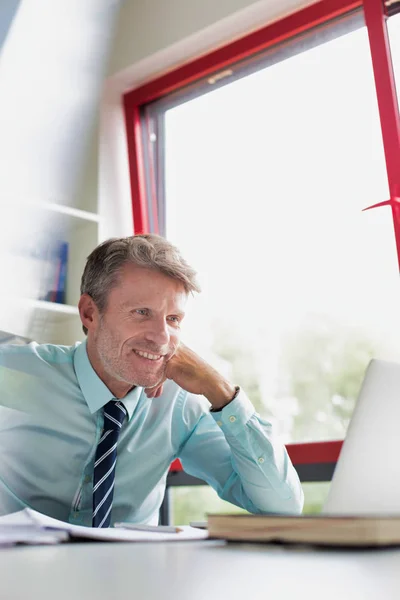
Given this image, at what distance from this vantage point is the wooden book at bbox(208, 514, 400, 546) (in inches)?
22.2

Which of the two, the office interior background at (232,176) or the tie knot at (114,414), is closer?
the tie knot at (114,414)

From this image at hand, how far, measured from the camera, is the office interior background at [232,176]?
260 cm

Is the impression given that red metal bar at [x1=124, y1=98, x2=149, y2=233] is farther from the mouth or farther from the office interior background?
the mouth

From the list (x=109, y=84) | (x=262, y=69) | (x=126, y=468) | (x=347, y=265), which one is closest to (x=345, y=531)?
(x=126, y=468)

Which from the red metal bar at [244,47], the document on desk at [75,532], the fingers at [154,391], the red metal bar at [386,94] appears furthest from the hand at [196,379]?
the red metal bar at [244,47]

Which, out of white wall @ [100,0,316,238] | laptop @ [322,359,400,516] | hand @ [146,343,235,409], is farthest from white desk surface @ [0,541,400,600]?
white wall @ [100,0,316,238]

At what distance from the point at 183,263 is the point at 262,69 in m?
1.55

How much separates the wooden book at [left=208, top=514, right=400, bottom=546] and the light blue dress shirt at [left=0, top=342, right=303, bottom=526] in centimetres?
93

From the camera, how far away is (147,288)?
1758 mm

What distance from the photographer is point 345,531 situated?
1.86 ft

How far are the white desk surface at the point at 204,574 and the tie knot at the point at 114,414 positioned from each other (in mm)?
970

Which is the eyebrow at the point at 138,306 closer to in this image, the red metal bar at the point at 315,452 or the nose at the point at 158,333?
the nose at the point at 158,333

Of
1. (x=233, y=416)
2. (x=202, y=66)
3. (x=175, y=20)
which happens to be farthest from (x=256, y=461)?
(x=175, y=20)

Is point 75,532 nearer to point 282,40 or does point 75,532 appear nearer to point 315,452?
point 315,452
